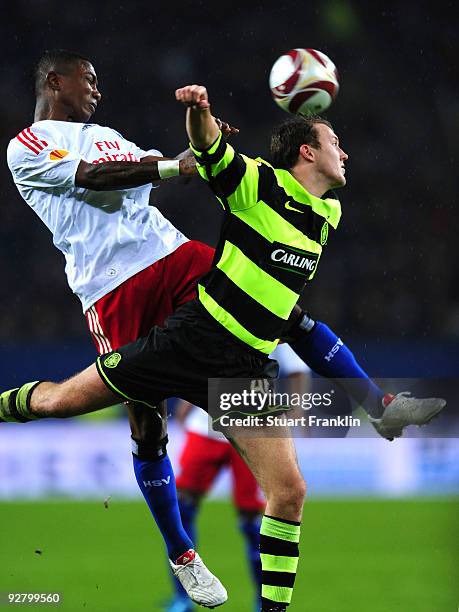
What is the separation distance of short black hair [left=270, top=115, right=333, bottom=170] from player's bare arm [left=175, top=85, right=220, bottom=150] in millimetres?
512

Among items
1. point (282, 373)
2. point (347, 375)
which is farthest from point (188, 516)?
point (347, 375)

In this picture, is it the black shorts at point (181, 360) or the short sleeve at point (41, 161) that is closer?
the black shorts at point (181, 360)

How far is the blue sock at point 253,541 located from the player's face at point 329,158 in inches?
95.5

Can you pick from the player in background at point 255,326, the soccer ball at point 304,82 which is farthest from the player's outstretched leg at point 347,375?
the soccer ball at point 304,82

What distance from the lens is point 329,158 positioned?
14.3ft

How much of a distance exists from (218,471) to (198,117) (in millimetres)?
3042

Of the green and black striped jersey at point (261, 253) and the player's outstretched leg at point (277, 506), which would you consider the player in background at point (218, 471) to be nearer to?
the player's outstretched leg at point (277, 506)

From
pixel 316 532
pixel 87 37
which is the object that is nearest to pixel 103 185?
pixel 316 532

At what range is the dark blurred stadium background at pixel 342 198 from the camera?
10.0 meters

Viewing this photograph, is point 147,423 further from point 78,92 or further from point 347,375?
point 78,92

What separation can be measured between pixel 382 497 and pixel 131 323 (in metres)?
6.29

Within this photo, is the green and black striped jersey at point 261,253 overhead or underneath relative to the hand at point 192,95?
underneath

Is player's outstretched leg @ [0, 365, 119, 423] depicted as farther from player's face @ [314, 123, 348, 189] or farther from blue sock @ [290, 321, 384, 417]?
player's face @ [314, 123, 348, 189]

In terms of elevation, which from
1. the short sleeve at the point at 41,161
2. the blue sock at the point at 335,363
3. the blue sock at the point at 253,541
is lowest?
the blue sock at the point at 253,541
